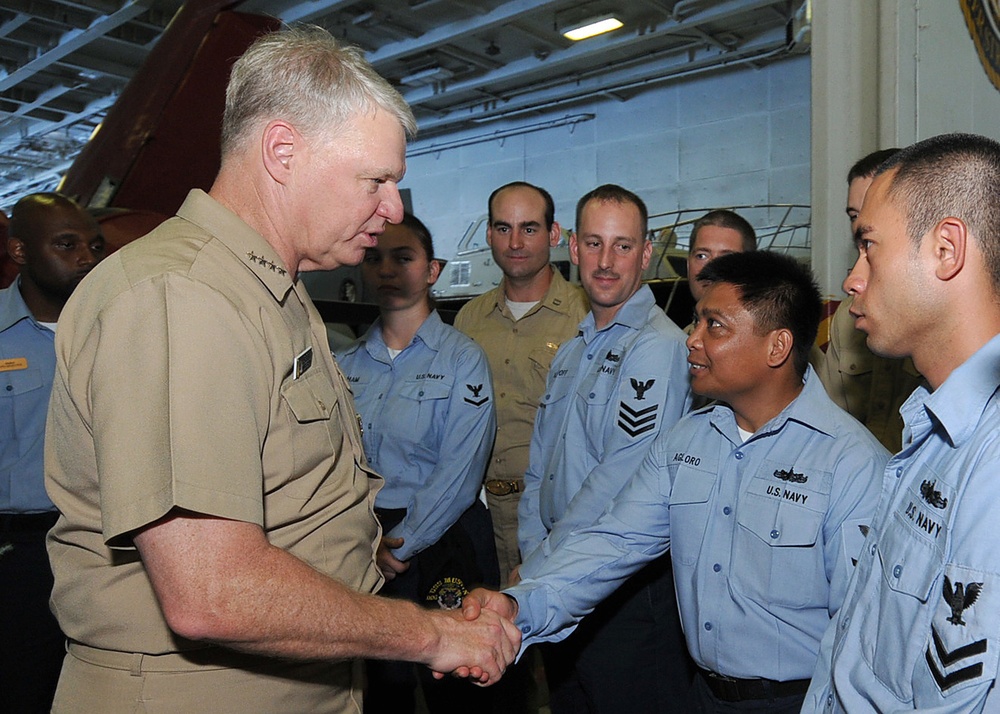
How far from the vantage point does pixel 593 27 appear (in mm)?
13156

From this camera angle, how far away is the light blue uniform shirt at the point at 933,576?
3.71ft

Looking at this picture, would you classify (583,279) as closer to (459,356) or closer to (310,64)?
(459,356)

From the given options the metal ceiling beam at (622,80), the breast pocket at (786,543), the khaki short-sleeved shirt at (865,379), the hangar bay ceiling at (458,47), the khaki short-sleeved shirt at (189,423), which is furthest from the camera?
the metal ceiling beam at (622,80)

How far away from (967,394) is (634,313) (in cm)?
180

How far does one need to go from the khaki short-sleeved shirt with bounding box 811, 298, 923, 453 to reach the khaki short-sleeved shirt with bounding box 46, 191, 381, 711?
2.04m

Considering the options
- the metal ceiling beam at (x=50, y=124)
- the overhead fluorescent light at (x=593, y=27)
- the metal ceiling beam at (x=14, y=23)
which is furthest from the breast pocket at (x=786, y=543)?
the metal ceiling beam at (x=50, y=124)

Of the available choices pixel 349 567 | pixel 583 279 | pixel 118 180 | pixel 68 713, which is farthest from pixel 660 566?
pixel 118 180

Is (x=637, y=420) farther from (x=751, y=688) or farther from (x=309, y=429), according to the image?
(x=309, y=429)

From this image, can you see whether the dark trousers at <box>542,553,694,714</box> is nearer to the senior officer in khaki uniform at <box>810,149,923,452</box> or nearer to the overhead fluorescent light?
the senior officer in khaki uniform at <box>810,149,923,452</box>

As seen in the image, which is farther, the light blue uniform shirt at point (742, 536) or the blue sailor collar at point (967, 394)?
the light blue uniform shirt at point (742, 536)

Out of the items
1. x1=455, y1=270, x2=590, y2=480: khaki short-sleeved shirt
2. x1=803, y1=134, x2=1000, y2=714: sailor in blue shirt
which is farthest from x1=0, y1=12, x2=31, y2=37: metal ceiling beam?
x1=803, y1=134, x2=1000, y2=714: sailor in blue shirt

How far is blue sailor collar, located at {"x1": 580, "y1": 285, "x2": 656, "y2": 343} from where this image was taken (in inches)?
119

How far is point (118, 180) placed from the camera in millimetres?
4352

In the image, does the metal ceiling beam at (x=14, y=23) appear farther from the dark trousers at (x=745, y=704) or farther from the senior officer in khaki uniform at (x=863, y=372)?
the dark trousers at (x=745, y=704)
